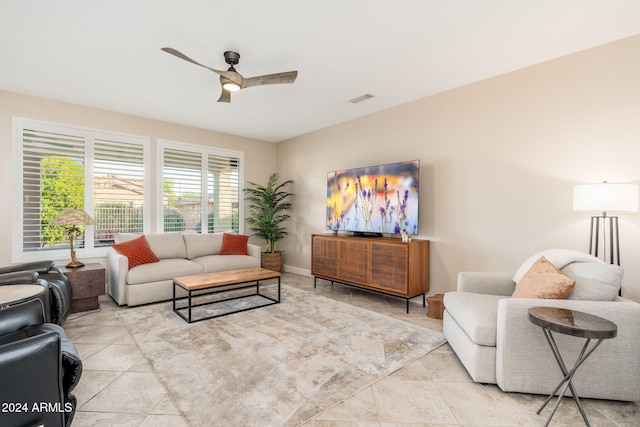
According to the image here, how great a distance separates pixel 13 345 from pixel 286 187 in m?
5.28

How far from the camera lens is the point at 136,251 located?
164 inches

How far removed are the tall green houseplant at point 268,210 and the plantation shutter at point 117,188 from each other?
186 cm

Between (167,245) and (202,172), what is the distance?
60.9 inches

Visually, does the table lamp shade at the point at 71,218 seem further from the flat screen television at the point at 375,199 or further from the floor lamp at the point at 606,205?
the floor lamp at the point at 606,205

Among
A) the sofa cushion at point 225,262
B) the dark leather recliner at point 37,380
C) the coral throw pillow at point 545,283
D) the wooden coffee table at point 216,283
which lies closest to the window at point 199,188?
the sofa cushion at point 225,262

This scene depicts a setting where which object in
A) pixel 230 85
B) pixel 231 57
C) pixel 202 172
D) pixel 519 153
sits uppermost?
pixel 231 57

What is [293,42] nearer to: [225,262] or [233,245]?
[225,262]

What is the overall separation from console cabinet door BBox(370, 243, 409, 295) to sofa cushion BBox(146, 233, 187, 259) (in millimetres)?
3045

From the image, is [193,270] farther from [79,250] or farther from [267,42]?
[267,42]

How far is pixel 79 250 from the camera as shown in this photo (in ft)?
14.1

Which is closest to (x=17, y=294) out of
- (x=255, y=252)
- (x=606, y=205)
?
(x=255, y=252)

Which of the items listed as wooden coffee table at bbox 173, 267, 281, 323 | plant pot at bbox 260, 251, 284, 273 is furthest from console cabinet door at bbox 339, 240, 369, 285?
plant pot at bbox 260, 251, 284, 273

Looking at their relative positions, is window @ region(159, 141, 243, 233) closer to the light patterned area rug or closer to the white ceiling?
the white ceiling

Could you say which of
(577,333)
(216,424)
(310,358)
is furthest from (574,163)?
(216,424)
